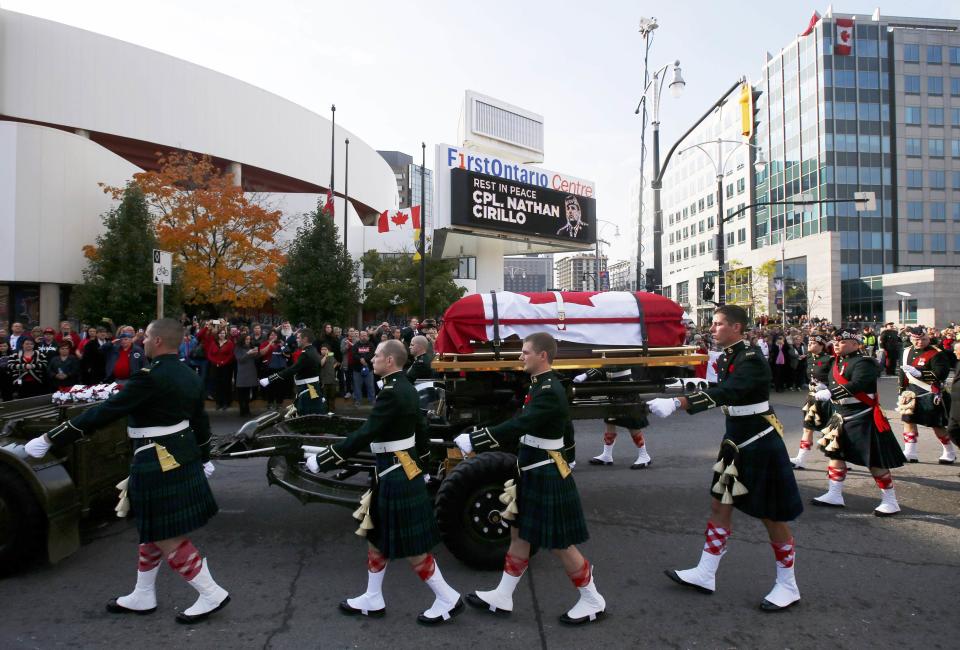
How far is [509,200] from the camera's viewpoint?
24.8m

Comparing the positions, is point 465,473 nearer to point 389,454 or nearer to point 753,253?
point 389,454

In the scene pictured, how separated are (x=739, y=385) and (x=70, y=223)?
2638 cm

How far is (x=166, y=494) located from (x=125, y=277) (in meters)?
20.0

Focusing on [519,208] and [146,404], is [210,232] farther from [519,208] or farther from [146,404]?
[146,404]

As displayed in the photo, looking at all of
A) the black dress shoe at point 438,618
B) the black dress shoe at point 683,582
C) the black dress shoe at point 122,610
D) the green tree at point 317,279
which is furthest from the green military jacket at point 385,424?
the green tree at point 317,279

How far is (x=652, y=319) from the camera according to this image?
6.07 meters

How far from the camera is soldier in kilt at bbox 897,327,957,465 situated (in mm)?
7605

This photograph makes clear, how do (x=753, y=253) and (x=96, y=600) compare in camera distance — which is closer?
(x=96, y=600)

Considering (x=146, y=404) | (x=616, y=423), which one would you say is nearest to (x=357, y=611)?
(x=146, y=404)

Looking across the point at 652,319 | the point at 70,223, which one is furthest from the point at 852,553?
the point at 70,223

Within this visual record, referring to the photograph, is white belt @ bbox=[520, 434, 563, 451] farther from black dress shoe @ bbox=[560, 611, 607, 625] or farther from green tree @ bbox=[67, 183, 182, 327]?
green tree @ bbox=[67, 183, 182, 327]

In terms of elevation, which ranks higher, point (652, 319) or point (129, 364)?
point (652, 319)

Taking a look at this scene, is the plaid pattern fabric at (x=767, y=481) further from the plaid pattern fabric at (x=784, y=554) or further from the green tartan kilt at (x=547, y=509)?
the green tartan kilt at (x=547, y=509)

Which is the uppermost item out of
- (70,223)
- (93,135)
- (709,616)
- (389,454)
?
(93,135)
